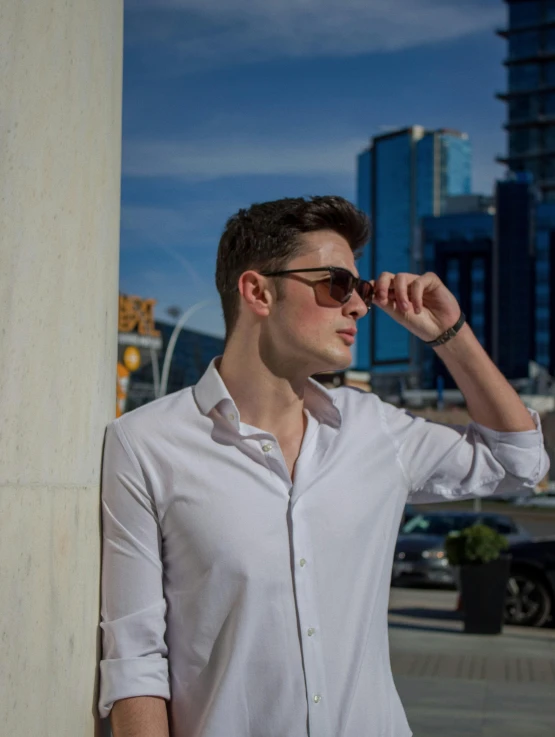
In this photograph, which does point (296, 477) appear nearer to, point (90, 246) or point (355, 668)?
point (355, 668)

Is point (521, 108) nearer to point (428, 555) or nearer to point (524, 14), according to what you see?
point (524, 14)

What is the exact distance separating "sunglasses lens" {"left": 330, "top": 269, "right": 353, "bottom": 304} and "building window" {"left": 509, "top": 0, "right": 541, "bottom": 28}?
190m

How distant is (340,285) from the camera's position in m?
2.63

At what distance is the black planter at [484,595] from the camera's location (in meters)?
13.7

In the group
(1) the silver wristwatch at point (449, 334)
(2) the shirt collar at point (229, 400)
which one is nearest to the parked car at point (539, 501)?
(1) the silver wristwatch at point (449, 334)

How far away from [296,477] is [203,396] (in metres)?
0.29

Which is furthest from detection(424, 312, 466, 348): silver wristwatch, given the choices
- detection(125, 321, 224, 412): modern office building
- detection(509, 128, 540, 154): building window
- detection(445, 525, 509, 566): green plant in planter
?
detection(509, 128, 540, 154): building window

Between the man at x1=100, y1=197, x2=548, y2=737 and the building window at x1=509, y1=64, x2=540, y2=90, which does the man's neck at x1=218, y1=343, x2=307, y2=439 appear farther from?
A: the building window at x1=509, y1=64, x2=540, y2=90

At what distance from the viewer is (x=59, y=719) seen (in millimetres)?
2102

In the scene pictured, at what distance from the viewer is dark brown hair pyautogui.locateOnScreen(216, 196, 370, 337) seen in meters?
2.63

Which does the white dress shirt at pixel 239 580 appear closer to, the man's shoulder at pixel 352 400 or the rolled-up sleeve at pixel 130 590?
the rolled-up sleeve at pixel 130 590

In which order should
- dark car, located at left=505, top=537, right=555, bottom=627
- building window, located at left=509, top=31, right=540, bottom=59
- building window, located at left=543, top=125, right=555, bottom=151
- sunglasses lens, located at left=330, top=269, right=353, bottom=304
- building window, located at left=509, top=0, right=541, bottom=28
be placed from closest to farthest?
sunglasses lens, located at left=330, top=269, right=353, bottom=304 < dark car, located at left=505, top=537, right=555, bottom=627 < building window, located at left=509, top=0, right=541, bottom=28 < building window, located at left=509, top=31, right=540, bottom=59 < building window, located at left=543, top=125, right=555, bottom=151

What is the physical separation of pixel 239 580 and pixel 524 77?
191m

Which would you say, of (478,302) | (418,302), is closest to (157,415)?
(418,302)
